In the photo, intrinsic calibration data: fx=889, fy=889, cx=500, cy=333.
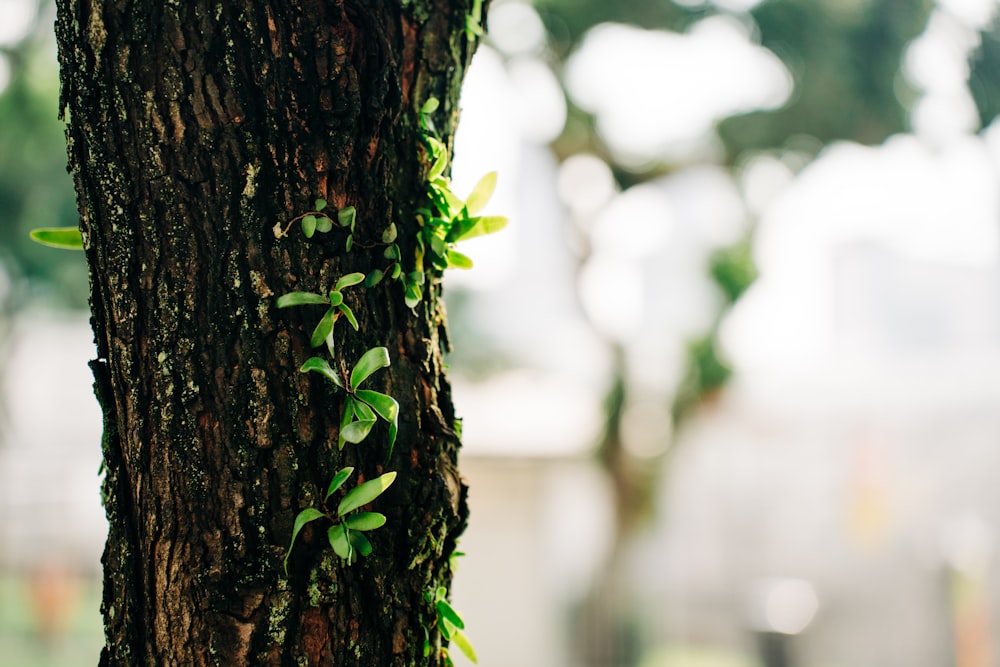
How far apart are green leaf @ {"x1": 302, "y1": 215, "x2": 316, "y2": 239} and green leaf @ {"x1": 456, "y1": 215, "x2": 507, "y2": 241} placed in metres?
0.19

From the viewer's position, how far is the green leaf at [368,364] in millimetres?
856

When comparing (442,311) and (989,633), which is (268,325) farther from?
(989,633)

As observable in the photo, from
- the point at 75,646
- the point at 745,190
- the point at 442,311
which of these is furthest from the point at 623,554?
the point at 442,311

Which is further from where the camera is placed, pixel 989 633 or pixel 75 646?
pixel 75 646

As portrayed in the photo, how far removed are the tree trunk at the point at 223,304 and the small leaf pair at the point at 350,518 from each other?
2 cm

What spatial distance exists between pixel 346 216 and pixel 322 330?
11 cm

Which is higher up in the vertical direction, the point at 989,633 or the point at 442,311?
the point at 442,311

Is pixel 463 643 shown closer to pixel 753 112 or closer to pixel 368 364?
pixel 368 364

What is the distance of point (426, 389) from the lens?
0.95m

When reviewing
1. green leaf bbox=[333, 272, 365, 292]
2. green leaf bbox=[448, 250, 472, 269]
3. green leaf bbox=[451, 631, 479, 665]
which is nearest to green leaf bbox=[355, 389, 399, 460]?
green leaf bbox=[333, 272, 365, 292]

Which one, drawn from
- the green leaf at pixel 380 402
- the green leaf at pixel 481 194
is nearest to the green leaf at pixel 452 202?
the green leaf at pixel 481 194

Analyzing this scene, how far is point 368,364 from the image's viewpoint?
86 centimetres

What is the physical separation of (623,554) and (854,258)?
7.96 m

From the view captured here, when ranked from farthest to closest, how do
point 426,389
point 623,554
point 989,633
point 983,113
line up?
1. point 989,633
2. point 623,554
3. point 983,113
4. point 426,389
